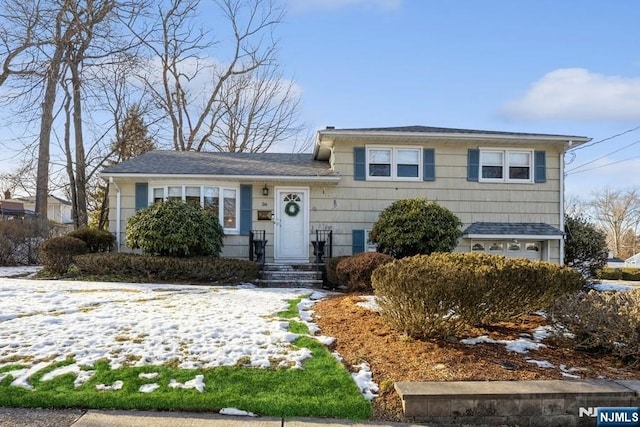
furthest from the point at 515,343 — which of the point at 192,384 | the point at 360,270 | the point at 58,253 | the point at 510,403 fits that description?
the point at 58,253

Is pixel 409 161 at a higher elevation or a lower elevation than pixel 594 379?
higher

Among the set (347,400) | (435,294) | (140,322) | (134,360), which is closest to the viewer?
(347,400)

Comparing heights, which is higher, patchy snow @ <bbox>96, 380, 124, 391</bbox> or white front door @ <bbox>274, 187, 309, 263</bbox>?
white front door @ <bbox>274, 187, 309, 263</bbox>

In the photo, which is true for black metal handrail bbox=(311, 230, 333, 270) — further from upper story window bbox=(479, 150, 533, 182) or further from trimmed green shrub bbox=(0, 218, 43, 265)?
trimmed green shrub bbox=(0, 218, 43, 265)

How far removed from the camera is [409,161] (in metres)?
12.5

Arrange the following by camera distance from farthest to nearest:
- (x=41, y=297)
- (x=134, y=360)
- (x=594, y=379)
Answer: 1. (x=41, y=297)
2. (x=134, y=360)
3. (x=594, y=379)

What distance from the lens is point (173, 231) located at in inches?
405

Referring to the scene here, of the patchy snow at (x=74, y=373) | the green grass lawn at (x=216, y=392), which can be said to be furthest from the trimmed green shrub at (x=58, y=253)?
the patchy snow at (x=74, y=373)

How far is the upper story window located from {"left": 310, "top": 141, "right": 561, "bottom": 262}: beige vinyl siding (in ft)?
0.62

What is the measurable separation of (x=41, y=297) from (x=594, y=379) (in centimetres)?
808

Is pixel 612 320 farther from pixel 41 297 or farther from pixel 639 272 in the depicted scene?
pixel 639 272

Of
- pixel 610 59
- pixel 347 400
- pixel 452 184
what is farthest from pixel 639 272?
pixel 347 400

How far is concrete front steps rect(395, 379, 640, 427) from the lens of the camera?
11.0 ft

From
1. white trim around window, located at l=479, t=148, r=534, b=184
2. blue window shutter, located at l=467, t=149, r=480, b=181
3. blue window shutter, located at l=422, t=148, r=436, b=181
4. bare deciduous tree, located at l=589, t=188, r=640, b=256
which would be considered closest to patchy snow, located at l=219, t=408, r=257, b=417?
blue window shutter, located at l=422, t=148, r=436, b=181
